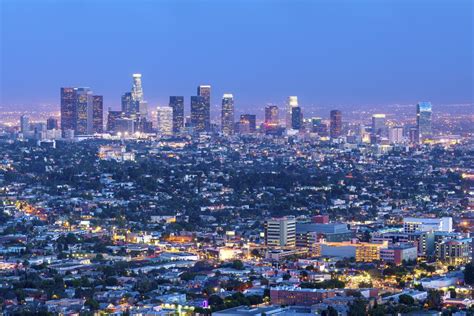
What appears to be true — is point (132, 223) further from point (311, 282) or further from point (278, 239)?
point (311, 282)

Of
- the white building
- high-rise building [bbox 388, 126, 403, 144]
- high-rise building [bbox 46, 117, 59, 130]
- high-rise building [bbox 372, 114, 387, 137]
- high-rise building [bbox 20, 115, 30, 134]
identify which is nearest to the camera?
the white building

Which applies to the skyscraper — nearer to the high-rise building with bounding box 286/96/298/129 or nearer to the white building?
the high-rise building with bounding box 286/96/298/129

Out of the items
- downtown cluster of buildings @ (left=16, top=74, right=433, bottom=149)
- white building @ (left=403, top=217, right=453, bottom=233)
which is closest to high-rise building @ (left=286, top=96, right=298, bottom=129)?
downtown cluster of buildings @ (left=16, top=74, right=433, bottom=149)

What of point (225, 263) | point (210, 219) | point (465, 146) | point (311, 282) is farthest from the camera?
point (465, 146)

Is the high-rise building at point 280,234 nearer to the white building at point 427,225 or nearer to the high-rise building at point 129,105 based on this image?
the white building at point 427,225

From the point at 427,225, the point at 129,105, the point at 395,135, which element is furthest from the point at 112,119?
the point at 427,225

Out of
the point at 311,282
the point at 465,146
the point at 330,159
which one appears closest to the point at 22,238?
the point at 311,282
